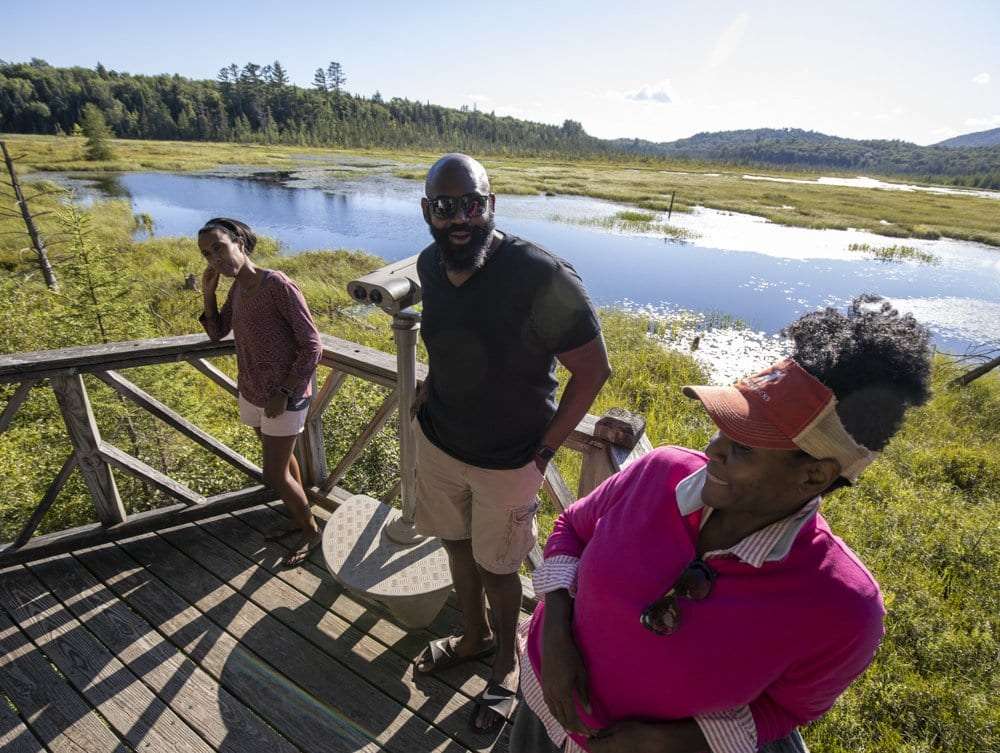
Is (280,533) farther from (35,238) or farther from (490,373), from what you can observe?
(35,238)

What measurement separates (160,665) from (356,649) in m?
0.82

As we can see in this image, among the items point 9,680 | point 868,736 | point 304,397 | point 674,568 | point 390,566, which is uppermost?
point 674,568

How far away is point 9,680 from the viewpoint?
2.10 metres

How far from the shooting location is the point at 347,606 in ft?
8.33

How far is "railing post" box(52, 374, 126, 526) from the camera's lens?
8.34 feet

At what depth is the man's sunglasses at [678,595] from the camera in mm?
967

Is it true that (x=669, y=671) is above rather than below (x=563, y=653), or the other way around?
above

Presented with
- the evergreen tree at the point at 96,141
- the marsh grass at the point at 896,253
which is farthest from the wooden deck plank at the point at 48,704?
the evergreen tree at the point at 96,141

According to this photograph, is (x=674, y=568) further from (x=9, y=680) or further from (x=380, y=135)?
(x=380, y=135)

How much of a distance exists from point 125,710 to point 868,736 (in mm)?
3321

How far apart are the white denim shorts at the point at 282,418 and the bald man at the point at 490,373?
2.79ft

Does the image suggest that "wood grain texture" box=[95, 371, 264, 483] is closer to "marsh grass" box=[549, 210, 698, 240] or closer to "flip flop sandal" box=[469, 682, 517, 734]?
"flip flop sandal" box=[469, 682, 517, 734]

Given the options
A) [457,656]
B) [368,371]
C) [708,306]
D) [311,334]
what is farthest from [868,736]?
[708,306]

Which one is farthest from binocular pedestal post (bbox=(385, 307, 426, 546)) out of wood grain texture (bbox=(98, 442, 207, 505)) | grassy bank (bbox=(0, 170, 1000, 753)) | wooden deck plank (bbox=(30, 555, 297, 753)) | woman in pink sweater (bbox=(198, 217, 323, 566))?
grassy bank (bbox=(0, 170, 1000, 753))
